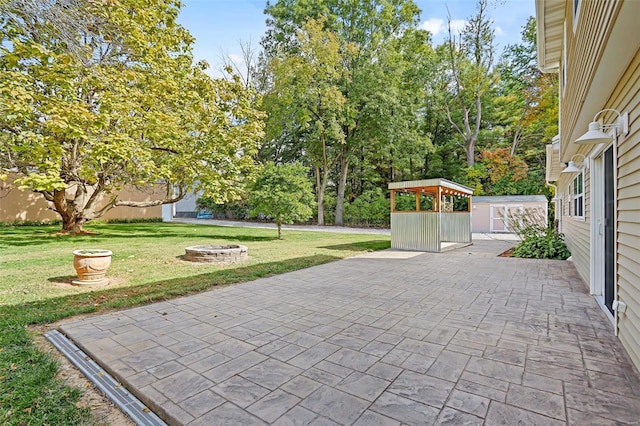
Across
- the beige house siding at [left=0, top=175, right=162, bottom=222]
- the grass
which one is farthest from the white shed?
the beige house siding at [left=0, top=175, right=162, bottom=222]

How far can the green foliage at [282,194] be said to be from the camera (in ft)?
38.0

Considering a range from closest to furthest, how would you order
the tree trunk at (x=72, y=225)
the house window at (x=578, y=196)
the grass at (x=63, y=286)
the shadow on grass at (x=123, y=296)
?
the grass at (x=63, y=286)
the shadow on grass at (x=123, y=296)
the house window at (x=578, y=196)
the tree trunk at (x=72, y=225)

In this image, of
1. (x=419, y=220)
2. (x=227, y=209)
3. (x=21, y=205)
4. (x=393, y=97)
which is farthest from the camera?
(x=227, y=209)

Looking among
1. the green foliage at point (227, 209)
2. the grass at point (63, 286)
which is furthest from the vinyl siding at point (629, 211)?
the green foliage at point (227, 209)

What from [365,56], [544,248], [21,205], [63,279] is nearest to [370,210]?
[365,56]

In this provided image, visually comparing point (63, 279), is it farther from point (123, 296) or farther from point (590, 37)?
point (590, 37)

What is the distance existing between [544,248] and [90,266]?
31.6 feet

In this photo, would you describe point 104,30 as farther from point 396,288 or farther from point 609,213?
point 609,213

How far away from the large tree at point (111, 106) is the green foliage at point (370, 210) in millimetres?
9118

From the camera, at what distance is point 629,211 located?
2.78m

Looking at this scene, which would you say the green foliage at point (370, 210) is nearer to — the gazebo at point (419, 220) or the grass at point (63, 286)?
the gazebo at point (419, 220)

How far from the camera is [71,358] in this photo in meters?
2.70

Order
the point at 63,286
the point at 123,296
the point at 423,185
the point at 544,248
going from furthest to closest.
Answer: the point at 423,185 < the point at 544,248 < the point at 63,286 < the point at 123,296

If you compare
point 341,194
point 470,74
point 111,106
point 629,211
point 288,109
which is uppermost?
point 470,74
